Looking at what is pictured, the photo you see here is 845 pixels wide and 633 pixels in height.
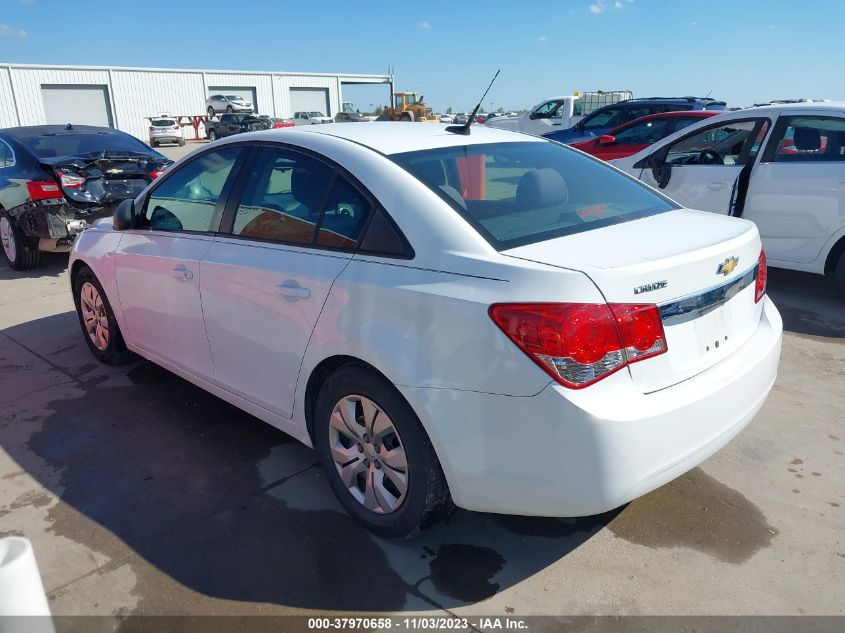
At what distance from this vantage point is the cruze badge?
6.97 feet

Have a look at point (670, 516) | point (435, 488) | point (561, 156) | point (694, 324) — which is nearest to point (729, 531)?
point (670, 516)

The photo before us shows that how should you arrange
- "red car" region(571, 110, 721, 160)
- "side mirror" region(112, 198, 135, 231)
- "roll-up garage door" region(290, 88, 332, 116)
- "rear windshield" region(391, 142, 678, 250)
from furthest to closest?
1. "roll-up garage door" region(290, 88, 332, 116)
2. "red car" region(571, 110, 721, 160)
3. "side mirror" region(112, 198, 135, 231)
4. "rear windshield" region(391, 142, 678, 250)

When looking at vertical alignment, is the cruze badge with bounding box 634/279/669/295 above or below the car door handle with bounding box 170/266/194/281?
above

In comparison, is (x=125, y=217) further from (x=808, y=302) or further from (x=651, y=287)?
(x=808, y=302)

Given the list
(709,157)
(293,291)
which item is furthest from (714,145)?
(293,291)

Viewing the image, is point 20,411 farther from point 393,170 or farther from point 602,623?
point 602,623

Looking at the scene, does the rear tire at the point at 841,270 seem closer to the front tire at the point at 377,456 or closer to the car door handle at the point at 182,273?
the front tire at the point at 377,456

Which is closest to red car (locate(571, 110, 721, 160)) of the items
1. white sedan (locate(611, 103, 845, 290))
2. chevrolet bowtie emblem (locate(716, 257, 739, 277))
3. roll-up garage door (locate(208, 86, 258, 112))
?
white sedan (locate(611, 103, 845, 290))

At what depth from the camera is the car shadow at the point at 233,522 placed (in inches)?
98.6

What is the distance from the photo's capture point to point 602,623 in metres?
2.29

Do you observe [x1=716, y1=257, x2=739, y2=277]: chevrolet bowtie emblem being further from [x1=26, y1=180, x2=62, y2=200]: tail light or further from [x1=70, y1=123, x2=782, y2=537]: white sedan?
[x1=26, y1=180, x2=62, y2=200]: tail light

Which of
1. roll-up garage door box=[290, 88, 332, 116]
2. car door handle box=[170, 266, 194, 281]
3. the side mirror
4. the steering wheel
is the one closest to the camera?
car door handle box=[170, 266, 194, 281]

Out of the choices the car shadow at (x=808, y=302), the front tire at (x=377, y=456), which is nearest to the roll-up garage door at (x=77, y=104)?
the car shadow at (x=808, y=302)

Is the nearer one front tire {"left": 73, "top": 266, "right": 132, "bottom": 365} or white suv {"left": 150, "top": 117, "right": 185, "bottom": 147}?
front tire {"left": 73, "top": 266, "right": 132, "bottom": 365}
